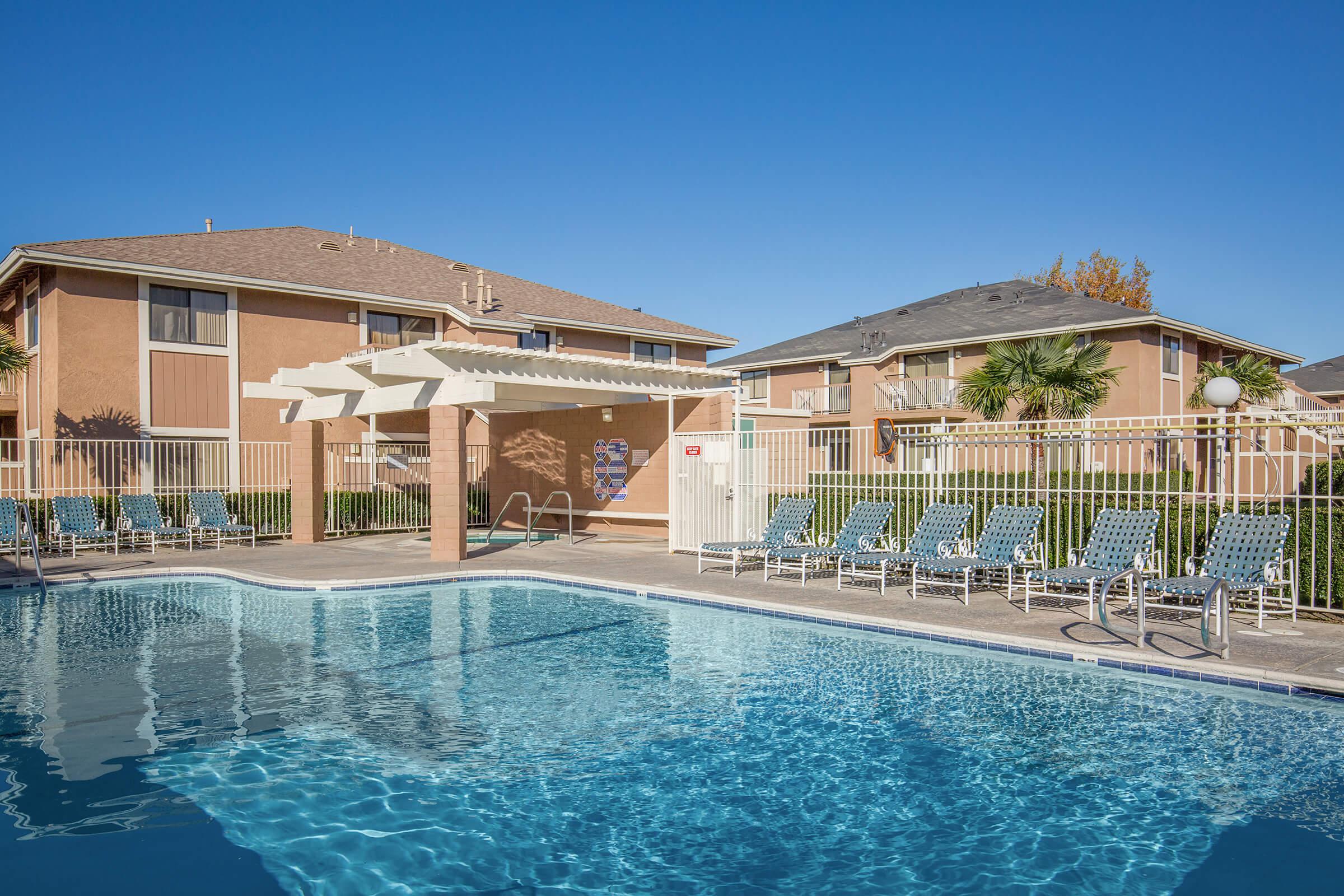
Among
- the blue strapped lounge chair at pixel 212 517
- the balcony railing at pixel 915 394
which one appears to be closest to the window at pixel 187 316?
the blue strapped lounge chair at pixel 212 517

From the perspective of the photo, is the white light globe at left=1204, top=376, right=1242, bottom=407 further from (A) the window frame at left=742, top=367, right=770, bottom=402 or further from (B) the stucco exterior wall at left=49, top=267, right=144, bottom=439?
(A) the window frame at left=742, top=367, right=770, bottom=402

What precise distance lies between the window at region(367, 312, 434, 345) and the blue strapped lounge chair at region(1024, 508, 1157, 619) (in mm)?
18712

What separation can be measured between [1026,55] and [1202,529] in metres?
11.1

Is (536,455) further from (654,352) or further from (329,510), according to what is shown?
(654,352)

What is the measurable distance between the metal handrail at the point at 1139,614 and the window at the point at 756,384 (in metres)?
27.5

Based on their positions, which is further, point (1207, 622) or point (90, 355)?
point (90, 355)

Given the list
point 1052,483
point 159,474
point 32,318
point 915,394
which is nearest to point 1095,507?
point 1052,483

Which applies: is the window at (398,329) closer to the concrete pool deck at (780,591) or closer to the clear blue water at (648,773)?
the concrete pool deck at (780,591)

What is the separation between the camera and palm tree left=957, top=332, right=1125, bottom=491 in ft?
Result: 55.4

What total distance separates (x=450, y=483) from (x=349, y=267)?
511 inches

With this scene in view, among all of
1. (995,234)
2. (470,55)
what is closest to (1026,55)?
(470,55)

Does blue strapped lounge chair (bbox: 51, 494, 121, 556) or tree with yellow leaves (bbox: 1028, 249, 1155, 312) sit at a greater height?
tree with yellow leaves (bbox: 1028, 249, 1155, 312)

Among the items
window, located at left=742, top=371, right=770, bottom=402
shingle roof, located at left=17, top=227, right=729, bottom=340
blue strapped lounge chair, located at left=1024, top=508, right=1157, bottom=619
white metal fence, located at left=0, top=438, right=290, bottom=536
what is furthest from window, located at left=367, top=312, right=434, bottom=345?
blue strapped lounge chair, located at left=1024, top=508, right=1157, bottom=619

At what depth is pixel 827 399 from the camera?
34000 millimetres
